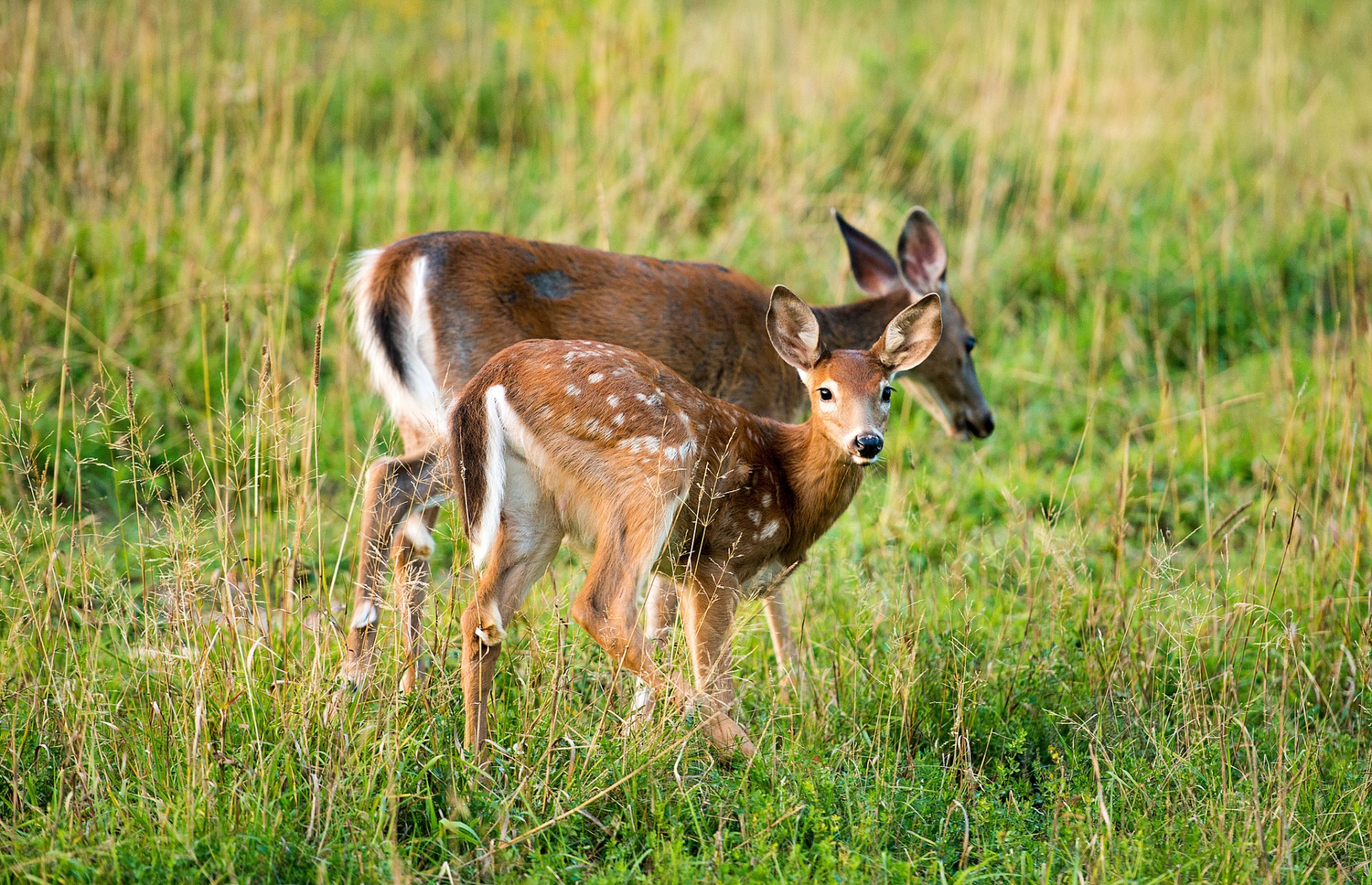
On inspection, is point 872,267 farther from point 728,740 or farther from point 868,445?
point 728,740

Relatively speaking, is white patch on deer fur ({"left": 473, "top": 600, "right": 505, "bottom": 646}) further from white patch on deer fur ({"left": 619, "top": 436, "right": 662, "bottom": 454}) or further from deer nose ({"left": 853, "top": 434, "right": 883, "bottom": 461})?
deer nose ({"left": 853, "top": 434, "right": 883, "bottom": 461})

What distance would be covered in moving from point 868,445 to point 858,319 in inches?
87.7

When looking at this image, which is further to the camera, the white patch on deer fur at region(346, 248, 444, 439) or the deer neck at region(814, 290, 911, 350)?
the deer neck at region(814, 290, 911, 350)

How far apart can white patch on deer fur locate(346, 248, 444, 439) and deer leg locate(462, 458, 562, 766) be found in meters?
0.88

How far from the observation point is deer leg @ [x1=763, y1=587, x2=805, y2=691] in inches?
150

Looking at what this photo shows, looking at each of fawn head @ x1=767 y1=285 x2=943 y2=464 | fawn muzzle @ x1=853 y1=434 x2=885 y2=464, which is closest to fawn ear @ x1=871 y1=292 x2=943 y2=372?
fawn head @ x1=767 y1=285 x2=943 y2=464

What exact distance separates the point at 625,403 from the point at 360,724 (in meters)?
1.10

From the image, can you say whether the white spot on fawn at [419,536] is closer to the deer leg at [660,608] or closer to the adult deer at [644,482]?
the adult deer at [644,482]

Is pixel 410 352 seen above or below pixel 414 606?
above

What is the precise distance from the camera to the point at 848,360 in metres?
3.95

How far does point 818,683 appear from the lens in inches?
153

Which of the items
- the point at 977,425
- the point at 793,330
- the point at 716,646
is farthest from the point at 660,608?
the point at 977,425

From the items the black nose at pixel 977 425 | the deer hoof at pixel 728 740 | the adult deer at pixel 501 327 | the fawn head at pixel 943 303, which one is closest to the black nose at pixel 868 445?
the adult deer at pixel 501 327

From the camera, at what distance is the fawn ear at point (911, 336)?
392cm
